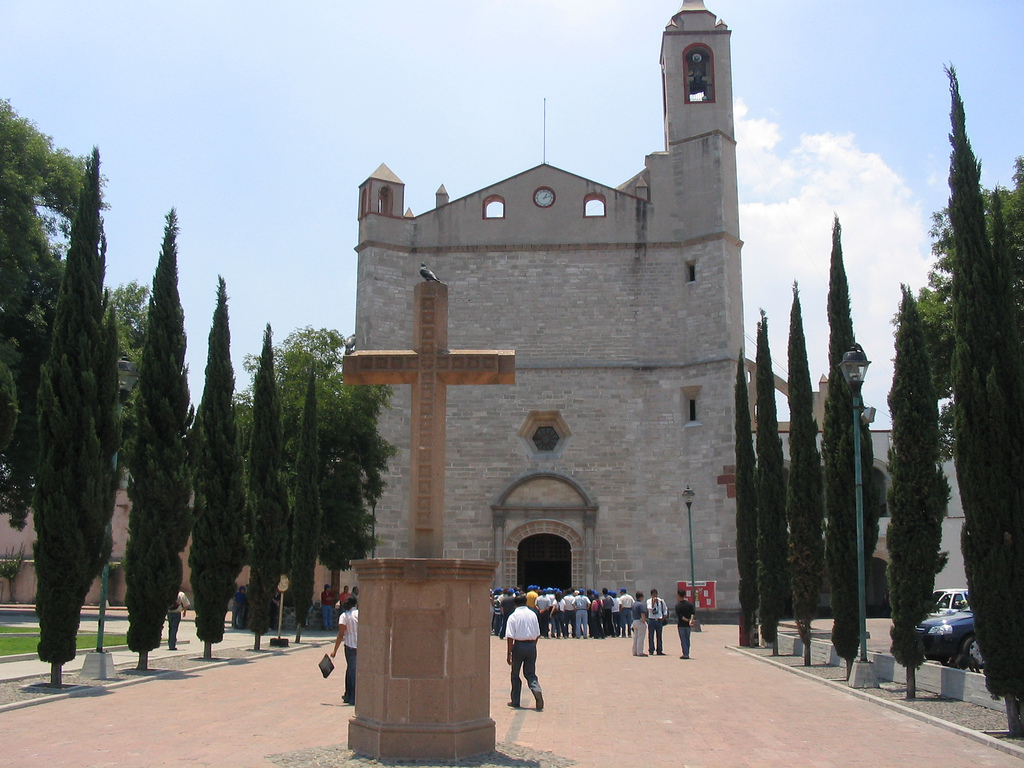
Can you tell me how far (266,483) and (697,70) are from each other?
71.1ft

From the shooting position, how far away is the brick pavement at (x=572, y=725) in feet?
26.0

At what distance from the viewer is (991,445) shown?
9500mm

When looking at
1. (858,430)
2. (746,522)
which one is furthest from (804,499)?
(746,522)

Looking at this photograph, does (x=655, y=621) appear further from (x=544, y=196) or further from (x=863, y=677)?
(x=544, y=196)

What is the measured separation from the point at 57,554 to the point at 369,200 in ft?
72.7

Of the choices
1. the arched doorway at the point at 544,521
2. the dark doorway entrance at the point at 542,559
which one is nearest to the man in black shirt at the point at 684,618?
the arched doorway at the point at 544,521

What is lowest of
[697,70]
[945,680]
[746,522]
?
[945,680]

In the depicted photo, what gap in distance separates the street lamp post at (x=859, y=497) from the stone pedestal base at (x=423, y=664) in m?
7.48

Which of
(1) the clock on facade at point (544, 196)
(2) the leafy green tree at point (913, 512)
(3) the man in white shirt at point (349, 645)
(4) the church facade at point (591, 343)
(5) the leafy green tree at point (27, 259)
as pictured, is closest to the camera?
(3) the man in white shirt at point (349, 645)

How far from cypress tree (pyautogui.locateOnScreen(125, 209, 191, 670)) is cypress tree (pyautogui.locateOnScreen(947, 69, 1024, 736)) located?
1176cm

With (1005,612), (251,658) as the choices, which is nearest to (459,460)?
(251,658)

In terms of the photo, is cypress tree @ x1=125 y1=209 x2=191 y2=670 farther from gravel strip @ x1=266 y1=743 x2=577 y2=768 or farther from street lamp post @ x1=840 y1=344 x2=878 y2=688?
street lamp post @ x1=840 y1=344 x2=878 y2=688

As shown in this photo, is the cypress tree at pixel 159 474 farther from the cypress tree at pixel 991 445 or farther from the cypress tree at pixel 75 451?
the cypress tree at pixel 991 445

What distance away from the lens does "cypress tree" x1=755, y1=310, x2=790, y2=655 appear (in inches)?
758
